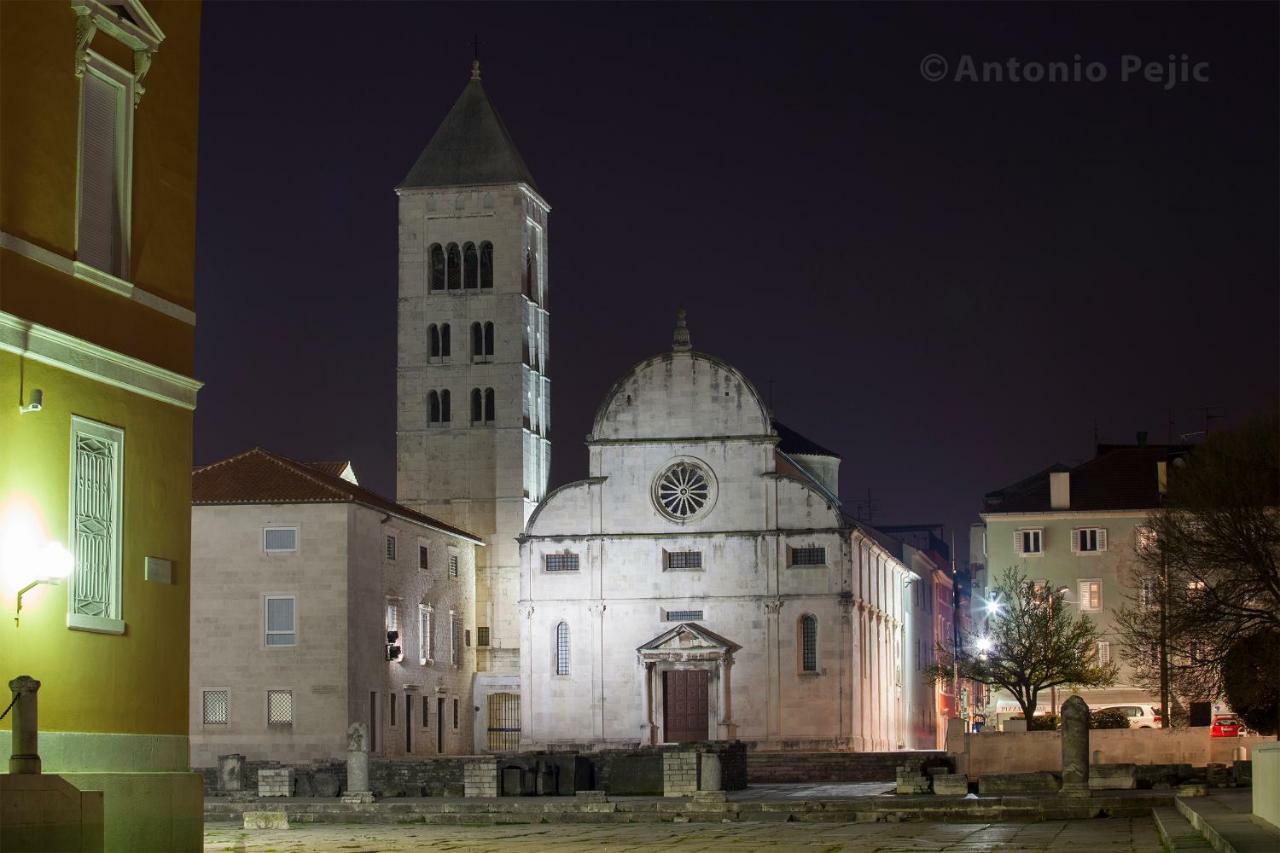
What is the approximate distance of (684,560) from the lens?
67875 millimetres

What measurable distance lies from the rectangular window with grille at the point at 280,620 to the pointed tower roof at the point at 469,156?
25690 mm

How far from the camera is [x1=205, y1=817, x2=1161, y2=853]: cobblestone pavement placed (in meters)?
26.3

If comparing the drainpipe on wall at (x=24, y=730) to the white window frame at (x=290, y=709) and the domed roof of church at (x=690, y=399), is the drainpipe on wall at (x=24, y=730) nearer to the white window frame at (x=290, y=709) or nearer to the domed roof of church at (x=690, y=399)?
the white window frame at (x=290, y=709)

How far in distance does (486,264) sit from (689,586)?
19159 millimetres

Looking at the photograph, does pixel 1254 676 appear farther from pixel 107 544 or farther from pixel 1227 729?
pixel 107 544

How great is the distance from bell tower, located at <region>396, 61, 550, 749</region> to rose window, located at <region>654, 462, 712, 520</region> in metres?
11.4

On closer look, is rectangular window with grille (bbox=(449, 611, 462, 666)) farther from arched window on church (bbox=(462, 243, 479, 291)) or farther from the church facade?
arched window on church (bbox=(462, 243, 479, 291))

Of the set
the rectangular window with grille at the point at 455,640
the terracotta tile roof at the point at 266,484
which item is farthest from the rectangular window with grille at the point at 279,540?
the rectangular window with grille at the point at 455,640

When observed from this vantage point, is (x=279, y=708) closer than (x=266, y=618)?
Yes

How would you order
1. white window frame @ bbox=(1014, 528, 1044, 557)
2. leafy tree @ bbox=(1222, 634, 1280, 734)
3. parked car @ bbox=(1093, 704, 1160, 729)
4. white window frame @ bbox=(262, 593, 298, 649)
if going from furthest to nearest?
white window frame @ bbox=(1014, 528, 1044, 557) < parked car @ bbox=(1093, 704, 1160, 729) < white window frame @ bbox=(262, 593, 298, 649) < leafy tree @ bbox=(1222, 634, 1280, 734)

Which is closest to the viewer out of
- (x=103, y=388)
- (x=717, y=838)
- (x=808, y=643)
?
(x=103, y=388)

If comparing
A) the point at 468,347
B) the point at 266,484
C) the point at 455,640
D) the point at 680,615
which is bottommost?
the point at 455,640

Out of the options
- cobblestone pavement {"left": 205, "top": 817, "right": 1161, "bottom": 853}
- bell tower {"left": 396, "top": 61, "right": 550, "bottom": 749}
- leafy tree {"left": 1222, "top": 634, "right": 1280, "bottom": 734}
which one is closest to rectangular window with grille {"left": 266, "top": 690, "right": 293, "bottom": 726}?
bell tower {"left": 396, "top": 61, "right": 550, "bottom": 749}

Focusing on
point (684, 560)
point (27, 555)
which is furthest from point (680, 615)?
point (27, 555)
